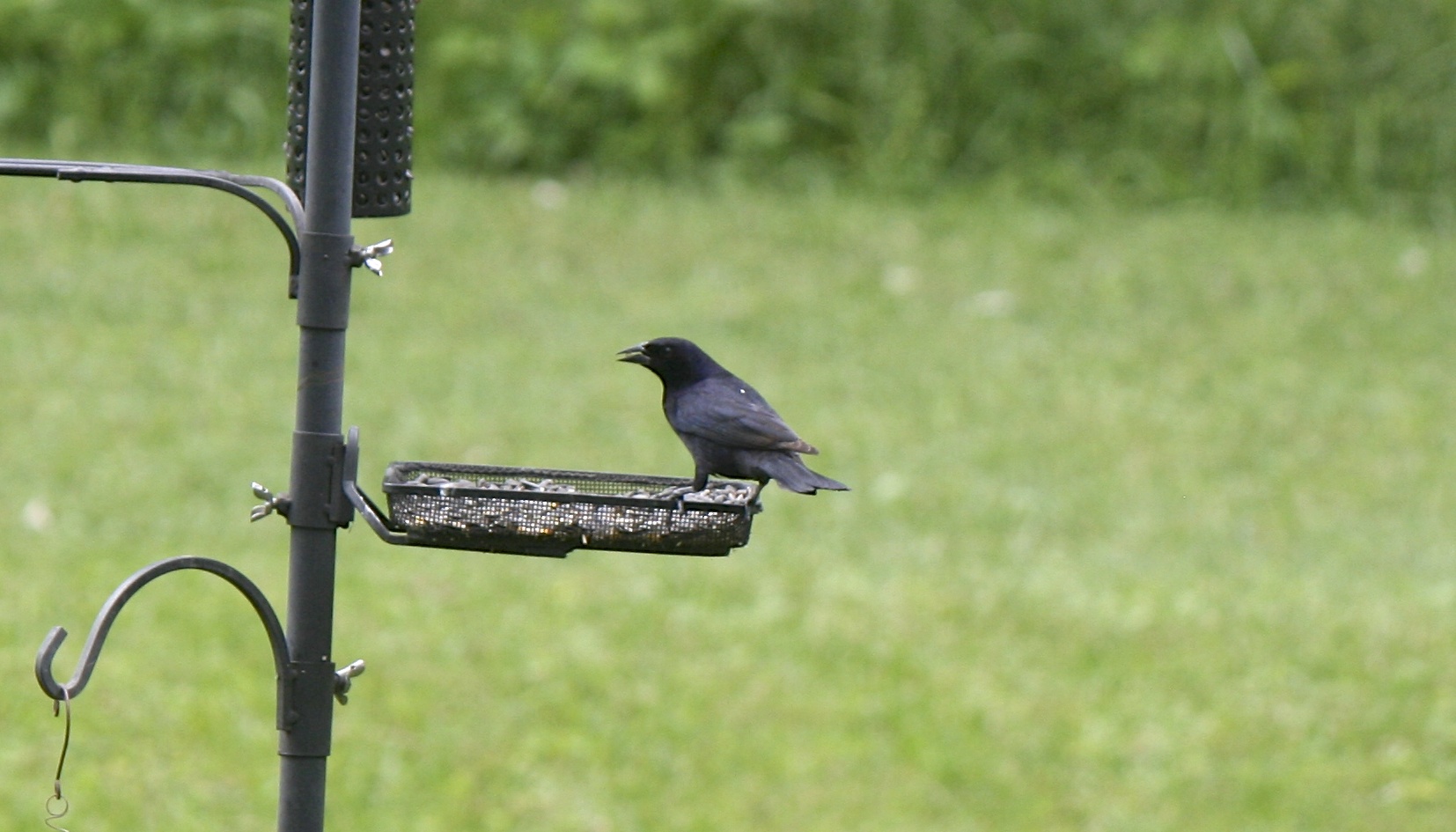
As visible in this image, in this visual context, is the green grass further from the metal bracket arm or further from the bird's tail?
the metal bracket arm

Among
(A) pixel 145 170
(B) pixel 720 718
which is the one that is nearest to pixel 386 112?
(A) pixel 145 170

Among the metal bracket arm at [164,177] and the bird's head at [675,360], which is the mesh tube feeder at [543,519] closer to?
the metal bracket arm at [164,177]

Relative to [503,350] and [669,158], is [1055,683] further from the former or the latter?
[669,158]

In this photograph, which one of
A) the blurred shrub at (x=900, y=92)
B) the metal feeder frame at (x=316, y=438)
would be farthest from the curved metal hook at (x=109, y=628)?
the blurred shrub at (x=900, y=92)

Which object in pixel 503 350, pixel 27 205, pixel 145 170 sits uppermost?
pixel 27 205

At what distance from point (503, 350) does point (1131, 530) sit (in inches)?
101

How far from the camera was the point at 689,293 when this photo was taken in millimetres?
8164

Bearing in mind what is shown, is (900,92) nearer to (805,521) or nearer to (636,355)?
(805,521)

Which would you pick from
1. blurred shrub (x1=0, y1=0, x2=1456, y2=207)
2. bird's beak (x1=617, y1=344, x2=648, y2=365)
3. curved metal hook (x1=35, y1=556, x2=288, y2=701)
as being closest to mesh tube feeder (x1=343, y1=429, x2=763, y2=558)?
curved metal hook (x1=35, y1=556, x2=288, y2=701)

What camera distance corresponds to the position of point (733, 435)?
99.0 inches

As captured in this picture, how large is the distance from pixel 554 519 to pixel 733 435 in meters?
0.38

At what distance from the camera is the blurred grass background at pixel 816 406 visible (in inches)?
193

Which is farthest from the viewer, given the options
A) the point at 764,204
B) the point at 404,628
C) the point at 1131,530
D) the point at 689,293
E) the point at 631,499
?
the point at 764,204

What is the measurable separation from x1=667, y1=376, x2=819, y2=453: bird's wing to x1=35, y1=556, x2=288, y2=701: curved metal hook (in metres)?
0.59
